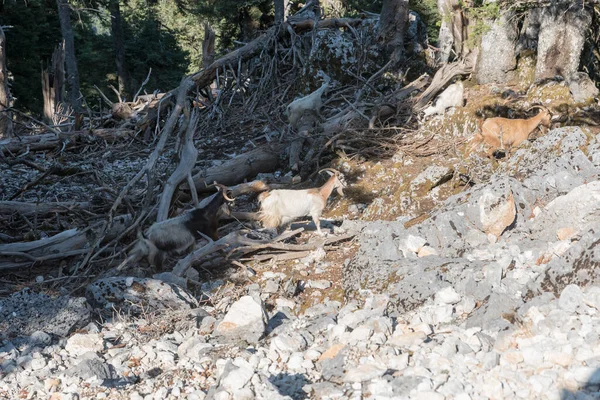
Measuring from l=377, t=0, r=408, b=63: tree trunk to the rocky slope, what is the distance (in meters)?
6.11

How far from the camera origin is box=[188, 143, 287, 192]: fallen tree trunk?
32.9ft

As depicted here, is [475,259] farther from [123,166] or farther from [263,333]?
[123,166]

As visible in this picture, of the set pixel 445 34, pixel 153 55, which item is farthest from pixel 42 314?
pixel 153 55

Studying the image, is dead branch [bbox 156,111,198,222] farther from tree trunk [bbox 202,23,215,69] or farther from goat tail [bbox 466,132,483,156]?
tree trunk [bbox 202,23,215,69]

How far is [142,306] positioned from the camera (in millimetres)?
6406

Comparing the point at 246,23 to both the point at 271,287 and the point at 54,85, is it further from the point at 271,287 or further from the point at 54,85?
the point at 271,287

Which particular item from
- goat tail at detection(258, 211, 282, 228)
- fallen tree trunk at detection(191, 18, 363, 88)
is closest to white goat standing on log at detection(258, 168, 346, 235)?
goat tail at detection(258, 211, 282, 228)

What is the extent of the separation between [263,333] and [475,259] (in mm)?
2184

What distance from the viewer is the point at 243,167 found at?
10.5 m

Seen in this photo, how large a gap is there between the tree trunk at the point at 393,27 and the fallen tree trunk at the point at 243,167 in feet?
12.4

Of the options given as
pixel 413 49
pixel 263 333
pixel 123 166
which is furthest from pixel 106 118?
pixel 263 333

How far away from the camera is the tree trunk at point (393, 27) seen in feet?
42.9

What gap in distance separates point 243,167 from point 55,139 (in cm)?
436

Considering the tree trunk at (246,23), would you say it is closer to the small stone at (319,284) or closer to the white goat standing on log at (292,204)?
the white goat standing on log at (292,204)
